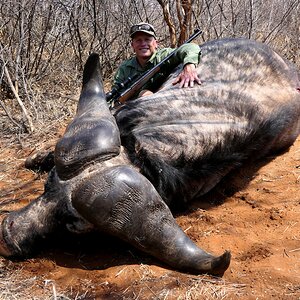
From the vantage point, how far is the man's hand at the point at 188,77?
141 inches

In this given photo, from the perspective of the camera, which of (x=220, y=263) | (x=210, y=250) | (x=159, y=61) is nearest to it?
(x=220, y=263)

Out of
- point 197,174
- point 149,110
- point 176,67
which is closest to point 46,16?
point 176,67

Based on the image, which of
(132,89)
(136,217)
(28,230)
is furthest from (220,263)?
(132,89)

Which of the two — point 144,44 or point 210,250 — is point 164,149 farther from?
point 144,44

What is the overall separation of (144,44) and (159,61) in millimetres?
224

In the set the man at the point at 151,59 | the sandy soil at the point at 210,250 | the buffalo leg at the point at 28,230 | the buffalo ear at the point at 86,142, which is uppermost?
the man at the point at 151,59

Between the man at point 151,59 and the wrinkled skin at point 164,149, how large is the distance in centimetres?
13

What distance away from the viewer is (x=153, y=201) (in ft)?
8.30

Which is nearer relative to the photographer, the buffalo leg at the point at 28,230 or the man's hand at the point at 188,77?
the buffalo leg at the point at 28,230

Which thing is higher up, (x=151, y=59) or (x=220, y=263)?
(x=151, y=59)

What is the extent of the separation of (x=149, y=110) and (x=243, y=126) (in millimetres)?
722

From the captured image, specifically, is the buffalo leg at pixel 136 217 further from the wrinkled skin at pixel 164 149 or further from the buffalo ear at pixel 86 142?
the buffalo ear at pixel 86 142

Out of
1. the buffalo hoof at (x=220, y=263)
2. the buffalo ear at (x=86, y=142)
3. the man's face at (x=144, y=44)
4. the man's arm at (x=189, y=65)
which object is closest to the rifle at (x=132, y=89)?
the man's arm at (x=189, y=65)

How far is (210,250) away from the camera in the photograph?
277cm
